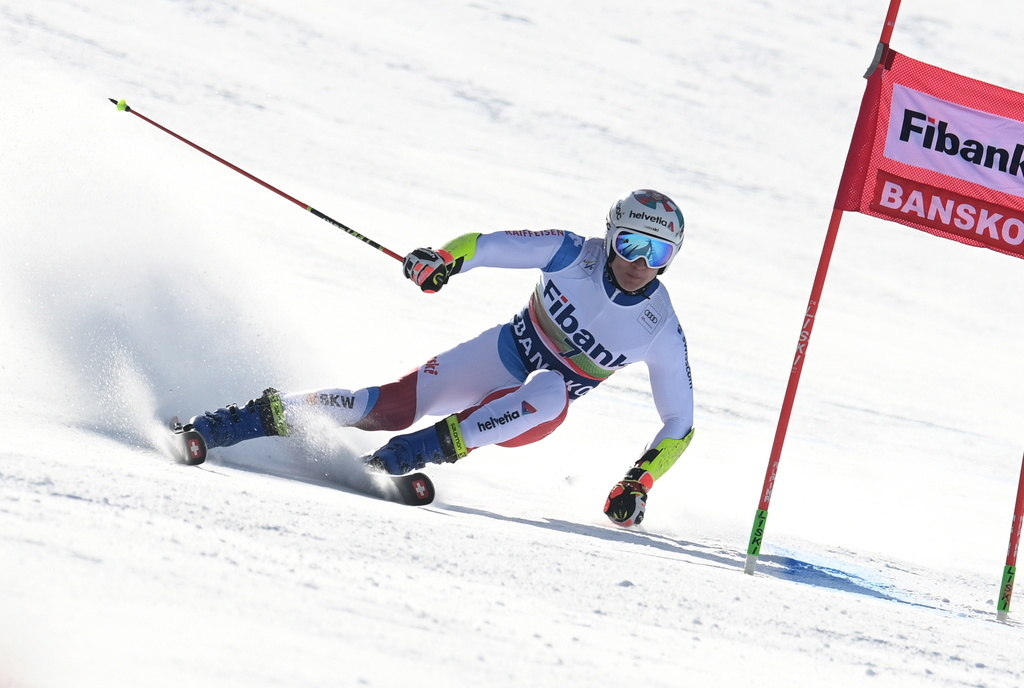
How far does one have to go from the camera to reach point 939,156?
4.92 m

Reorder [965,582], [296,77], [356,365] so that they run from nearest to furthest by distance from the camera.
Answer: [965,582], [356,365], [296,77]

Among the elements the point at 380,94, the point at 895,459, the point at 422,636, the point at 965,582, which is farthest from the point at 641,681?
the point at 380,94

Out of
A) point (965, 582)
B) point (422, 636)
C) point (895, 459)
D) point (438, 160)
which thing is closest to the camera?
point (422, 636)

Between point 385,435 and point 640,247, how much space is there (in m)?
1.89

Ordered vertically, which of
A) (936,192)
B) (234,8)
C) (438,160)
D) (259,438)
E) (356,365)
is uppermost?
(234,8)

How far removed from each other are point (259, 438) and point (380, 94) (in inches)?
719

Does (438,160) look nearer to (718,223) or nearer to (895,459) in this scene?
(718,223)

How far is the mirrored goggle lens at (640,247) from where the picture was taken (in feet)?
16.6

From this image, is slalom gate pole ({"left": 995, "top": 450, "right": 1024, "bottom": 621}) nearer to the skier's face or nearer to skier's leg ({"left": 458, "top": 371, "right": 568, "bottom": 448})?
the skier's face

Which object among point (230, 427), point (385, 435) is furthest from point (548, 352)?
point (230, 427)

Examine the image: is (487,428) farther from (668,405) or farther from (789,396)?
(789,396)

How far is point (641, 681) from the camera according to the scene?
2506 mm

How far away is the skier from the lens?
192 inches

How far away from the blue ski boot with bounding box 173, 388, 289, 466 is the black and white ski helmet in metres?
1.63
